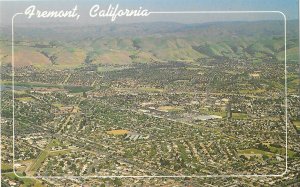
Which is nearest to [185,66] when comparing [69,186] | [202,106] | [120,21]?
[202,106]

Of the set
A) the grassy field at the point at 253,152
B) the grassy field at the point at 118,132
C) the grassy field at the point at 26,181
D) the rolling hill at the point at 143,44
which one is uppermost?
the rolling hill at the point at 143,44

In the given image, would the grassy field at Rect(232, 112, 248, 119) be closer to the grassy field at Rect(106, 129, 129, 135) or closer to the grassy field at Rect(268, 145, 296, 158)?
the grassy field at Rect(268, 145, 296, 158)

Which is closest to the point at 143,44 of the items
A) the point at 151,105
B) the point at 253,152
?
the point at 151,105

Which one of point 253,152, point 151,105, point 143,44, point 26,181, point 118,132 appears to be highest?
point 143,44

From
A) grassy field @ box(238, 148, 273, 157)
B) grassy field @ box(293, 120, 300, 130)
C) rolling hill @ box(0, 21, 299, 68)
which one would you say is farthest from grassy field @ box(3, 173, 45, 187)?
grassy field @ box(293, 120, 300, 130)

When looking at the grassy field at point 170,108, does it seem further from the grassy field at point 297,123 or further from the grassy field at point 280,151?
the grassy field at point 297,123

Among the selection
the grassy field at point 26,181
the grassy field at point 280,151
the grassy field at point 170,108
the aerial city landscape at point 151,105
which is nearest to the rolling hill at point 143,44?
the aerial city landscape at point 151,105

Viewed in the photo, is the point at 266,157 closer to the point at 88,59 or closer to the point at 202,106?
the point at 202,106

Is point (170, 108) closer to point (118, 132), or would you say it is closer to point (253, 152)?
point (118, 132)
